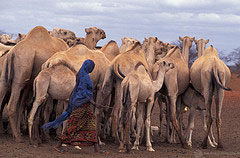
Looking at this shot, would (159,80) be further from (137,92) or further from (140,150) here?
(140,150)

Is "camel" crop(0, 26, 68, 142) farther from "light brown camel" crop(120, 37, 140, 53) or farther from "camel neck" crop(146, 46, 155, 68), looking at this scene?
"light brown camel" crop(120, 37, 140, 53)

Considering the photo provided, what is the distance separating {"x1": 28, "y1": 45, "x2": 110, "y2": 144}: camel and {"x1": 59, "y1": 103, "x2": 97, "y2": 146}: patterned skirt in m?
1.02

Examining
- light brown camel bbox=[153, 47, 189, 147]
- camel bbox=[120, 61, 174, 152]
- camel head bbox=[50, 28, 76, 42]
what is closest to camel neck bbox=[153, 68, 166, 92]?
camel bbox=[120, 61, 174, 152]

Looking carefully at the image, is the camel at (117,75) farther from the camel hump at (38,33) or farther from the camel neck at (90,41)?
the camel neck at (90,41)

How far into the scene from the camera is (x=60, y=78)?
10.3 m

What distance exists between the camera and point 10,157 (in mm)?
9016

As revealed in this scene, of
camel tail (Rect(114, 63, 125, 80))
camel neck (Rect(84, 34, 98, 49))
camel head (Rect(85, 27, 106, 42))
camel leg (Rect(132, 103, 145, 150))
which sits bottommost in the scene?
camel leg (Rect(132, 103, 145, 150))

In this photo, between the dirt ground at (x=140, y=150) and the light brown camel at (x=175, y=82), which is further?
the light brown camel at (x=175, y=82)

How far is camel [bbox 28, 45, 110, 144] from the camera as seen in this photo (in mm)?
10047

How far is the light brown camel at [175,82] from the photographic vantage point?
459 inches

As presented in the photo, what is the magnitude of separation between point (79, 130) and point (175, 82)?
336cm

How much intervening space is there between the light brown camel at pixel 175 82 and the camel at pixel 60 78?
168cm

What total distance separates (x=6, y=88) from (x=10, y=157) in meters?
2.61

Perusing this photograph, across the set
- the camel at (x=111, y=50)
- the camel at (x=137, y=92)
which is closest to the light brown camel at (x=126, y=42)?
the camel at (x=111, y=50)
